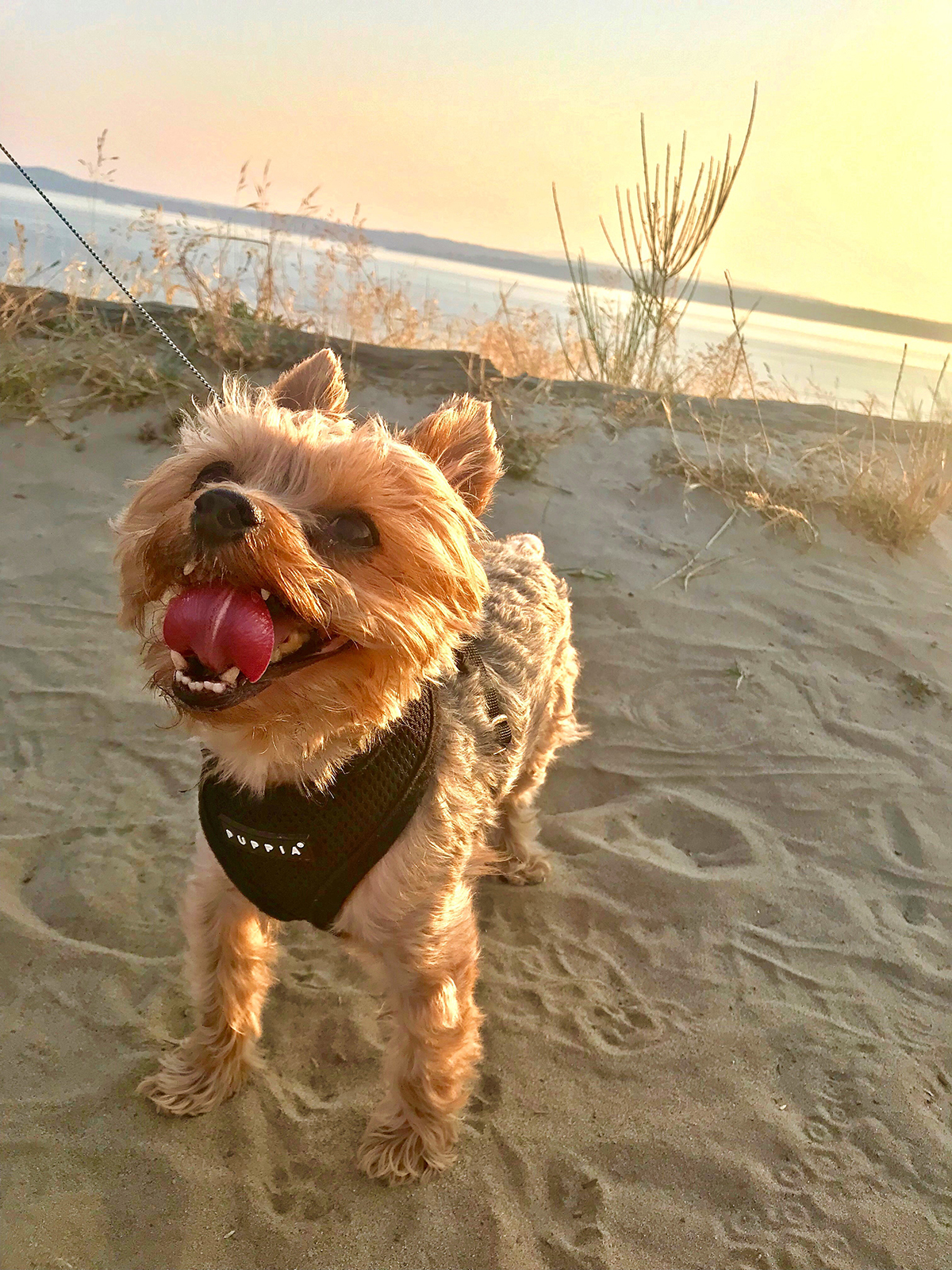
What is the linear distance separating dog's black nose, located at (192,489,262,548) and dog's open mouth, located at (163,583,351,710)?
0.14m

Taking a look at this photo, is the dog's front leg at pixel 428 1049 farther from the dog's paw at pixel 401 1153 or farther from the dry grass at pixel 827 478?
the dry grass at pixel 827 478

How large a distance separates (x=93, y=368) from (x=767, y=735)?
246 inches

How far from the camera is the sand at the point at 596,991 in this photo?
97.6 inches

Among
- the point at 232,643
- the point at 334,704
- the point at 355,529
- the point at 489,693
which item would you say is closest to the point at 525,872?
the point at 489,693

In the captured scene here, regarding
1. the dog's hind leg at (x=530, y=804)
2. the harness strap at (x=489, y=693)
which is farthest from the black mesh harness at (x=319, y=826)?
the dog's hind leg at (x=530, y=804)

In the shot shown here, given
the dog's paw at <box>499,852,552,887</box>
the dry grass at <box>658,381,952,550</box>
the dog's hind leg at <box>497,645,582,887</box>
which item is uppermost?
the dry grass at <box>658,381,952,550</box>

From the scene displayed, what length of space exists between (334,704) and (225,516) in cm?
55

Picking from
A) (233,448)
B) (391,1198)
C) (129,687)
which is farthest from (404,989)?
(129,687)

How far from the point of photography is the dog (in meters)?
1.87

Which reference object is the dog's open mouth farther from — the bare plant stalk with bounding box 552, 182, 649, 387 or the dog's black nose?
the bare plant stalk with bounding box 552, 182, 649, 387

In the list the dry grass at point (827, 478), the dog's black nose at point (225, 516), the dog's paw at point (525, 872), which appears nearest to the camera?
the dog's black nose at point (225, 516)

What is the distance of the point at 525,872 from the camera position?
3875 millimetres

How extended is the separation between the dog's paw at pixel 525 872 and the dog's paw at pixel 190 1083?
1.48 m

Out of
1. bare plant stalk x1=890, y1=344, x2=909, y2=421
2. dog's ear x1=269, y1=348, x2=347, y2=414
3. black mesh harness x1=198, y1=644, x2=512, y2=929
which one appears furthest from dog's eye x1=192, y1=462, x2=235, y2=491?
bare plant stalk x1=890, y1=344, x2=909, y2=421
